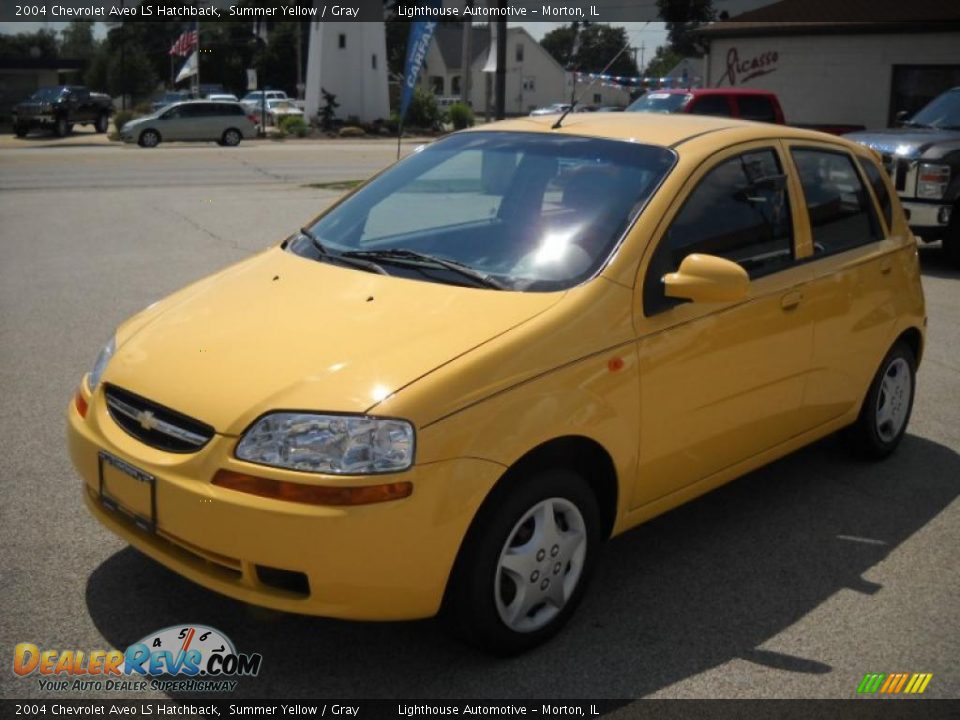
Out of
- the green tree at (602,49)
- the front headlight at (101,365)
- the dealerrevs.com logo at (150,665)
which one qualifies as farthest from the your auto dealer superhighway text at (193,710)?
the green tree at (602,49)

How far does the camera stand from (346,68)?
5381cm

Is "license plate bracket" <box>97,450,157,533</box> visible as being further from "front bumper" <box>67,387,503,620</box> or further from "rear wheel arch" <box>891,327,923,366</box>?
"rear wheel arch" <box>891,327,923,366</box>

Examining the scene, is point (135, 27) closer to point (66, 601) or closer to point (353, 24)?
point (353, 24)

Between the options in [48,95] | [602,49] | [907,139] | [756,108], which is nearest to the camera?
[907,139]

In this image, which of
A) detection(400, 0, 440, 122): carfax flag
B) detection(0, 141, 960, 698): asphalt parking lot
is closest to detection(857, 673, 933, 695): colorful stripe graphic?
A: detection(0, 141, 960, 698): asphalt parking lot

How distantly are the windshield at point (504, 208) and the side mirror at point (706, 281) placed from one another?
0.27 metres

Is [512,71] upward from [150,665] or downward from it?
upward

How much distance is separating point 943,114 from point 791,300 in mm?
9989

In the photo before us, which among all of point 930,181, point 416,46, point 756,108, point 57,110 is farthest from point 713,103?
point 57,110

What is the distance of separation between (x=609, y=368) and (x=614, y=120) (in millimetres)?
1647

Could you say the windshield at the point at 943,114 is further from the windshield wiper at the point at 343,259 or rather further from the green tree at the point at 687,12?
the green tree at the point at 687,12

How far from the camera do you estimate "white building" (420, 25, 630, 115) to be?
85.7 meters

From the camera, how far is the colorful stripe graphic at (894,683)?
3.42 meters

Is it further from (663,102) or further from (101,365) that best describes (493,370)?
(663,102)
